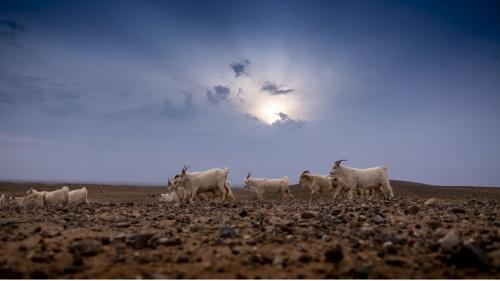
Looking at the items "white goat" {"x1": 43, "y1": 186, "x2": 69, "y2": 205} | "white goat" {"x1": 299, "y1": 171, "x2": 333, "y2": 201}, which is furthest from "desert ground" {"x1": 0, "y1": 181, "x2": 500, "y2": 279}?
"white goat" {"x1": 299, "y1": 171, "x2": 333, "y2": 201}

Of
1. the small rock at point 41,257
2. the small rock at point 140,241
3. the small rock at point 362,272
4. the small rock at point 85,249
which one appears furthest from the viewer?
the small rock at point 140,241

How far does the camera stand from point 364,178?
65.8ft

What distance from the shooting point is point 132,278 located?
4.95 metres

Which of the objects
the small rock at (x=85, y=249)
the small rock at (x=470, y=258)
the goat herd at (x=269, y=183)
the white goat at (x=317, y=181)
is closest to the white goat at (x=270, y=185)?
the goat herd at (x=269, y=183)

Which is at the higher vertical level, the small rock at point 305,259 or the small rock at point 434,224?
the small rock at point 434,224

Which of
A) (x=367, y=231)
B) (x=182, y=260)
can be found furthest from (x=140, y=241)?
(x=367, y=231)

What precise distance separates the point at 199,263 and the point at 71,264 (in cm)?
205

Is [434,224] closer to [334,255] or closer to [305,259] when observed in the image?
[334,255]

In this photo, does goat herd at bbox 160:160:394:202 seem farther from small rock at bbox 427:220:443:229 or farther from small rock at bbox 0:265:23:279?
small rock at bbox 0:265:23:279

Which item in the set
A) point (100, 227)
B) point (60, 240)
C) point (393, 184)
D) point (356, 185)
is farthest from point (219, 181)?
point (393, 184)

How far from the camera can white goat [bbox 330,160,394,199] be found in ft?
64.5

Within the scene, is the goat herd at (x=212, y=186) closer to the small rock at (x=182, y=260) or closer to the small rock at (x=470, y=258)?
the small rock at (x=470, y=258)

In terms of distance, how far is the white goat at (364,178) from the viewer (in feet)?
64.5

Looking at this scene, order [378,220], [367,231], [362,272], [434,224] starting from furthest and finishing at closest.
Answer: [378,220]
[434,224]
[367,231]
[362,272]
